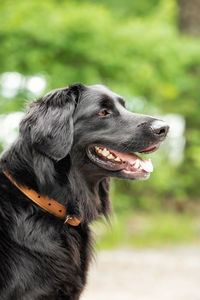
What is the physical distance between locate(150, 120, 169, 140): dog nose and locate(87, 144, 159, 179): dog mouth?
0.35ft

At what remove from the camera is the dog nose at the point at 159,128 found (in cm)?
261

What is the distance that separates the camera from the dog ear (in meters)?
2.48

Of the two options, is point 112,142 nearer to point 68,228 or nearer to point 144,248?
point 68,228

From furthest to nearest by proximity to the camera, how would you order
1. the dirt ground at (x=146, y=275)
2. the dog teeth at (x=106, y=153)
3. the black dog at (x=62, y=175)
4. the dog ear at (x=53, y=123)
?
1. the dirt ground at (x=146, y=275)
2. the dog teeth at (x=106, y=153)
3. the dog ear at (x=53, y=123)
4. the black dog at (x=62, y=175)

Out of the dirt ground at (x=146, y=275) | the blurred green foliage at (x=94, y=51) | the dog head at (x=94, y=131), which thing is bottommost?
the dirt ground at (x=146, y=275)

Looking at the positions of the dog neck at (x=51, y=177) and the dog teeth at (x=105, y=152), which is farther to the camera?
the dog teeth at (x=105, y=152)

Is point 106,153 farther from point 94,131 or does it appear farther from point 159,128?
point 159,128

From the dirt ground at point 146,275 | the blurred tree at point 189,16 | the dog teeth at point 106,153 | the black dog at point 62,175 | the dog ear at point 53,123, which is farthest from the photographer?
the blurred tree at point 189,16

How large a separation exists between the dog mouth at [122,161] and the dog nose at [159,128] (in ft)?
0.35

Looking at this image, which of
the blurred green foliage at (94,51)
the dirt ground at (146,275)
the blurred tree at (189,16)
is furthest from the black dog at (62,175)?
the blurred tree at (189,16)

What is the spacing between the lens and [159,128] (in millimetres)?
2609

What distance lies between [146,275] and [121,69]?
3.71m

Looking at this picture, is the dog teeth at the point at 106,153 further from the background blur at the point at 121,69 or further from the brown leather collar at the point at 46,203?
the background blur at the point at 121,69

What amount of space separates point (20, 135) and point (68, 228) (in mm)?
709
